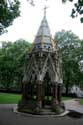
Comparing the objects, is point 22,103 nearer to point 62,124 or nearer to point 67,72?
point 62,124

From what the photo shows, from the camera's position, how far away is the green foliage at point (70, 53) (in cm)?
4862

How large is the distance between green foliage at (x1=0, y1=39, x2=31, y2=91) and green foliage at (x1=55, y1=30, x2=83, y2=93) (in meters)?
7.80

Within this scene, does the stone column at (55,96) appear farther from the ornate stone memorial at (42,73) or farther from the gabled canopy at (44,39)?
the gabled canopy at (44,39)

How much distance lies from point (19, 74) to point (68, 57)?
12.7 metres

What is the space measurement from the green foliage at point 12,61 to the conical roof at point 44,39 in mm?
30194

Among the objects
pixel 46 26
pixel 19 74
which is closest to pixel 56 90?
pixel 46 26

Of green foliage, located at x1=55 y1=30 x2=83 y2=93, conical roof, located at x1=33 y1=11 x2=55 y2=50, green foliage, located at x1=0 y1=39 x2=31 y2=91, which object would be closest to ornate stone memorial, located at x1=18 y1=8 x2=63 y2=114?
conical roof, located at x1=33 y1=11 x2=55 y2=50

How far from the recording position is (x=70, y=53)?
4916 centimetres

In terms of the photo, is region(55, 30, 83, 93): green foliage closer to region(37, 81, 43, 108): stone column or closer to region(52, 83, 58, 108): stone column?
region(52, 83, 58, 108): stone column

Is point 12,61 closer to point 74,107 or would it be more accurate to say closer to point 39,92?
point 74,107

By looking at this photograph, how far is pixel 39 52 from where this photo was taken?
20.2 meters

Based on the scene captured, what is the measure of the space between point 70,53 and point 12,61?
545 inches

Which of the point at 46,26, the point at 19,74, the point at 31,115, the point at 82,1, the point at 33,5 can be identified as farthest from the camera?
the point at 19,74

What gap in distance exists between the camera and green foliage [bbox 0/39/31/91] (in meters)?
54.1
